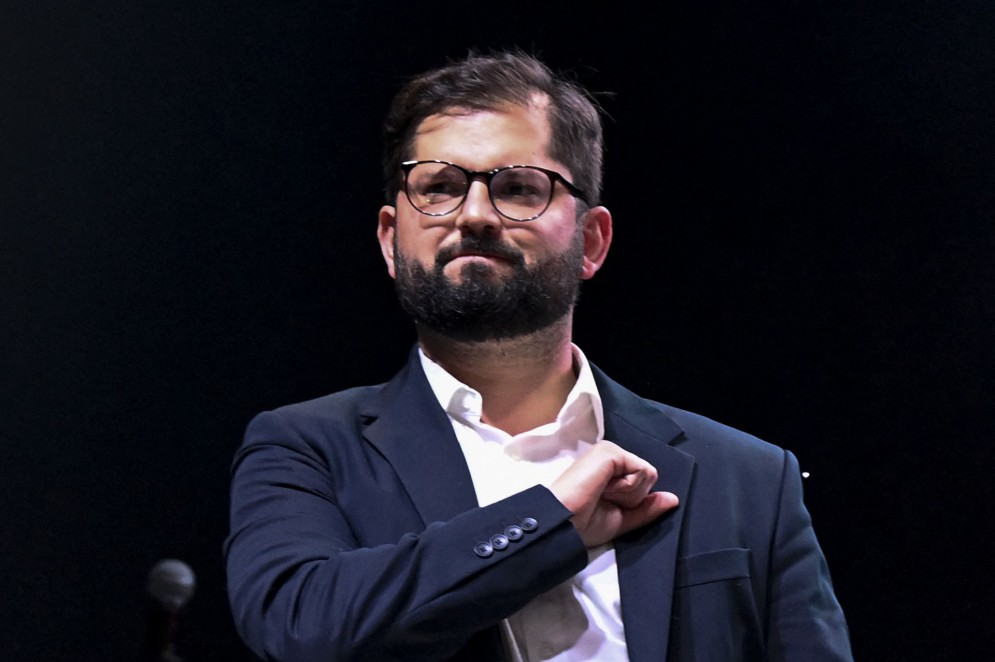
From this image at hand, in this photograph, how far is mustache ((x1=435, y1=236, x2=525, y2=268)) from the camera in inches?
83.3

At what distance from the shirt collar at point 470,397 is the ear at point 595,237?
24 centimetres

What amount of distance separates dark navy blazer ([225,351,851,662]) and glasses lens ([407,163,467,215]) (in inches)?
11.9

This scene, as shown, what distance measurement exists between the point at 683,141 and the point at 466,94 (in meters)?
0.91

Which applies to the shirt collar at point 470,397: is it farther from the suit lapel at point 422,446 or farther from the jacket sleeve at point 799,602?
the jacket sleeve at point 799,602

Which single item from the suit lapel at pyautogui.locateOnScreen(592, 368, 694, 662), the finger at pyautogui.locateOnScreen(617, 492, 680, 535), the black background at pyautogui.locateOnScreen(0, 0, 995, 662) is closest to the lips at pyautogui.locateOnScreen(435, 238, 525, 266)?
the suit lapel at pyautogui.locateOnScreen(592, 368, 694, 662)

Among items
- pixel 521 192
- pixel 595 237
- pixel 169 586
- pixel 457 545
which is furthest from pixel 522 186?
pixel 169 586

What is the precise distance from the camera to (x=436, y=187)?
2.17 m

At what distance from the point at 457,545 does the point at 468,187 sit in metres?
0.70

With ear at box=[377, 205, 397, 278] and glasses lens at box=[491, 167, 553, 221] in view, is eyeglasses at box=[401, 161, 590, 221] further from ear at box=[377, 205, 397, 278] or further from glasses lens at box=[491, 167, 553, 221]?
ear at box=[377, 205, 397, 278]

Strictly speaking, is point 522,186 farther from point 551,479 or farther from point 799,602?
point 799,602

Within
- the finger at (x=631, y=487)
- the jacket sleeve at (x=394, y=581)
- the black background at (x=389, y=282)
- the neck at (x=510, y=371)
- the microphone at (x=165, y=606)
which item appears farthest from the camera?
the black background at (x=389, y=282)

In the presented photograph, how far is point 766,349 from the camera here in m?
2.92

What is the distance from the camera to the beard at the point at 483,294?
212 centimetres

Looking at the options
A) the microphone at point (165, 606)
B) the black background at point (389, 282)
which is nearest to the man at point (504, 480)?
the microphone at point (165, 606)
